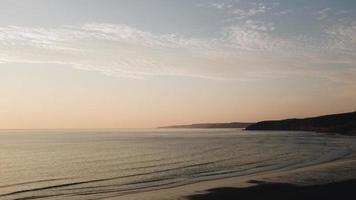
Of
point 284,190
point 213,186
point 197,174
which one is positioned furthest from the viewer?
point 197,174

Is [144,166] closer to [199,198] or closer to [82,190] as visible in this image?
[82,190]

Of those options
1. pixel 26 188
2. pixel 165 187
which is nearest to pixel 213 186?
pixel 165 187

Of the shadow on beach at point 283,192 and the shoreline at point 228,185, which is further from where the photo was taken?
the shoreline at point 228,185

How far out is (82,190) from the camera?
32.3 meters

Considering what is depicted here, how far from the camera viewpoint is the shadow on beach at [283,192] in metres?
26.8

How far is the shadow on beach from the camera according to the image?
2683cm

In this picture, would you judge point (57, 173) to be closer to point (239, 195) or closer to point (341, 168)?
point (239, 195)

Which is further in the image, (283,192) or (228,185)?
(228,185)

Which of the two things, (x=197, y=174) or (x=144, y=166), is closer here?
(x=197, y=174)

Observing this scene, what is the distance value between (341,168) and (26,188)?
2984 cm

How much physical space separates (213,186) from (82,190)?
9.93 meters

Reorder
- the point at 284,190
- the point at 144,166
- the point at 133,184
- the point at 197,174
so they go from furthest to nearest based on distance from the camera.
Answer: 1. the point at 144,166
2. the point at 197,174
3. the point at 133,184
4. the point at 284,190

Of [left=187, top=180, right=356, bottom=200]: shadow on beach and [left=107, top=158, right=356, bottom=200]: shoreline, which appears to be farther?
[left=107, top=158, right=356, bottom=200]: shoreline

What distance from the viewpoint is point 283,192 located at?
93.1ft
